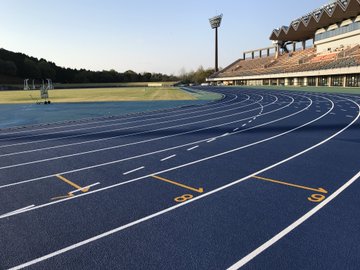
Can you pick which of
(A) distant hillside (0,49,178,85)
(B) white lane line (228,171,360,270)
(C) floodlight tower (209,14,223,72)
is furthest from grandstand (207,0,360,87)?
(A) distant hillside (0,49,178,85)

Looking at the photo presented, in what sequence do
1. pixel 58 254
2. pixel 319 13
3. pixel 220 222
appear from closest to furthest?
pixel 58 254 → pixel 220 222 → pixel 319 13

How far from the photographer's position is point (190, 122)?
56.7 feet

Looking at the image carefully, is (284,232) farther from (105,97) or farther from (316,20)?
(316,20)

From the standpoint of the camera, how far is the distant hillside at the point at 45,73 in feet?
358

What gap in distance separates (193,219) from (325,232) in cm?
198

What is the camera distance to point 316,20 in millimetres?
67125

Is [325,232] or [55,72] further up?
[55,72]

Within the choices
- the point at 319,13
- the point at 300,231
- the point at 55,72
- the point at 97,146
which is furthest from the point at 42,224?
the point at 55,72

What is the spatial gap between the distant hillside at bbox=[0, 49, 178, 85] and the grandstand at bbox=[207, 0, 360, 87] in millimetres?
53363

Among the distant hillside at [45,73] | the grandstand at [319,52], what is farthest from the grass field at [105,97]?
the distant hillside at [45,73]

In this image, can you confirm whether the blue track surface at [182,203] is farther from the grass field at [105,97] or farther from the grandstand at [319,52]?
the grandstand at [319,52]

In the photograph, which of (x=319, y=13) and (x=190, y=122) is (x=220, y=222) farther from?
(x=319, y=13)

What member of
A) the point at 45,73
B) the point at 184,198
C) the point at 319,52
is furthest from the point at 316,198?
the point at 45,73

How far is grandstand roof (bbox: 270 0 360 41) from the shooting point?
186 ft
